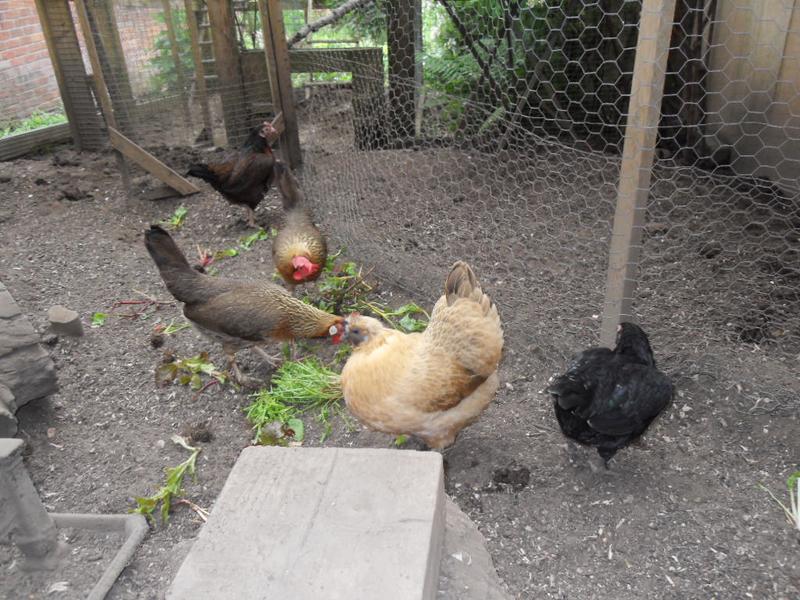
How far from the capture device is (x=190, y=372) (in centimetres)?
362

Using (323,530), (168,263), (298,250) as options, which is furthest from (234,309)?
(323,530)

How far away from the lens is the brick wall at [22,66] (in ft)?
27.9

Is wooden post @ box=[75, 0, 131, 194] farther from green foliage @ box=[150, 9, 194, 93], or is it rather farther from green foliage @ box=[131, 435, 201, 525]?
green foliage @ box=[131, 435, 201, 525]

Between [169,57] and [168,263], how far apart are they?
11.0 ft

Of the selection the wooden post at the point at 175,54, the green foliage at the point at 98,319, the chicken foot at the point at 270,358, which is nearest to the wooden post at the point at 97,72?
the wooden post at the point at 175,54

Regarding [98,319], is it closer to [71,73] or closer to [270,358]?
[270,358]

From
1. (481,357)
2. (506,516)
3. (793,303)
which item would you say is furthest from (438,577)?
(793,303)

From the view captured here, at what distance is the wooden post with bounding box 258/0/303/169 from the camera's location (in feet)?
17.0

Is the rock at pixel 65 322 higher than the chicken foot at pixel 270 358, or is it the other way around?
the rock at pixel 65 322

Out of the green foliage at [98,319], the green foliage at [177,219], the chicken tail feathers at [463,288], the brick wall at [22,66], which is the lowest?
the green foliage at [98,319]

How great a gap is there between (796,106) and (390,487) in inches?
162

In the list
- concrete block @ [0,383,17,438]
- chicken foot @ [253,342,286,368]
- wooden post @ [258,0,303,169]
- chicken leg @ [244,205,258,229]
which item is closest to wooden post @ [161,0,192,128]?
wooden post @ [258,0,303,169]

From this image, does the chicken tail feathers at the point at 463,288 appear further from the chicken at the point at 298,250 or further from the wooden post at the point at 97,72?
the wooden post at the point at 97,72

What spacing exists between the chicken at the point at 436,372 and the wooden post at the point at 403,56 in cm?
316
